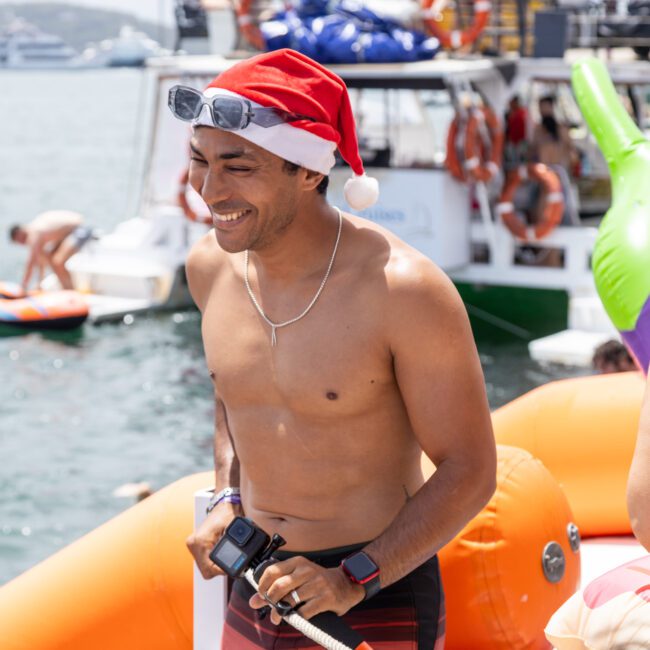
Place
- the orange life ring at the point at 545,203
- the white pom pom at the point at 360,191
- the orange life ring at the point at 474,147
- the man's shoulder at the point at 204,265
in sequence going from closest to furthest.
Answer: the white pom pom at the point at 360,191 < the man's shoulder at the point at 204,265 < the orange life ring at the point at 545,203 < the orange life ring at the point at 474,147

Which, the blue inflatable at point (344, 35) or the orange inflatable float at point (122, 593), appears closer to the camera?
the orange inflatable float at point (122, 593)

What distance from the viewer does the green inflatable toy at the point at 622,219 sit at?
340 centimetres

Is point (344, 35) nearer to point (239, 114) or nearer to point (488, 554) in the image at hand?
point (488, 554)

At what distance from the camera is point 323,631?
6.97 feet

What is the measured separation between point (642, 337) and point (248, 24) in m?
11.5

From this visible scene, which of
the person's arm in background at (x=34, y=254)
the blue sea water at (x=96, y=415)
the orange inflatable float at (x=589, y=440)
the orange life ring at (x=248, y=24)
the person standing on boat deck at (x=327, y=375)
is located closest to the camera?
the person standing on boat deck at (x=327, y=375)

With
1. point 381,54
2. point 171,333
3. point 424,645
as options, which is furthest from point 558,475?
point 171,333

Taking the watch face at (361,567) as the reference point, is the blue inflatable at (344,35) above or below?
below

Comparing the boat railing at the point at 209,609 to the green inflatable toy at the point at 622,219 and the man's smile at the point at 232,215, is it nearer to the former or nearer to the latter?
the man's smile at the point at 232,215

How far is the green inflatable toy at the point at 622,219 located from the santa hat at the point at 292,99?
1.38 metres

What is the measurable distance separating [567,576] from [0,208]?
2902 cm

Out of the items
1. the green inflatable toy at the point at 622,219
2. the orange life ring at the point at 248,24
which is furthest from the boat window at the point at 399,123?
the green inflatable toy at the point at 622,219

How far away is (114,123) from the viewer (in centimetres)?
7206

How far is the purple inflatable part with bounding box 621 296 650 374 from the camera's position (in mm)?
3342
